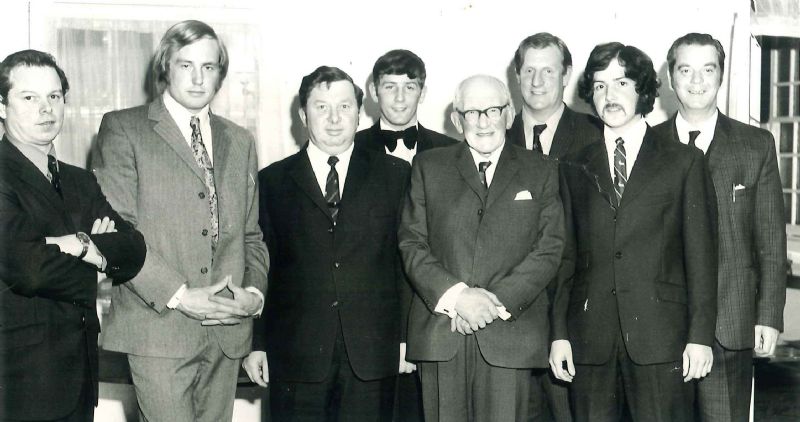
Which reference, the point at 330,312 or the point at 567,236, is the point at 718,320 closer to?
the point at 567,236

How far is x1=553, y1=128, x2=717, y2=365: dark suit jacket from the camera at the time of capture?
3.27 m

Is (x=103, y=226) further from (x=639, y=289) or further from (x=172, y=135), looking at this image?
(x=639, y=289)

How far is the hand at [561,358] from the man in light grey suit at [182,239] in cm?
125

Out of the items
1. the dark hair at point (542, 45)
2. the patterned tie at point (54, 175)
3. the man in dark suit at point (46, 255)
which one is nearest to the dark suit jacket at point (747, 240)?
the dark hair at point (542, 45)

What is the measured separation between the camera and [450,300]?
3209mm

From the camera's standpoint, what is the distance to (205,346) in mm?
3320

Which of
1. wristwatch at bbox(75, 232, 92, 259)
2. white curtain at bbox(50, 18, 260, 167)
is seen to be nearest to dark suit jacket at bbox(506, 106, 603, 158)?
white curtain at bbox(50, 18, 260, 167)

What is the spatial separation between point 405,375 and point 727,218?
1615mm

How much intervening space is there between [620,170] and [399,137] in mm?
1176

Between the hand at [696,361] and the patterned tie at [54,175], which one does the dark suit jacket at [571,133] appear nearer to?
the hand at [696,361]

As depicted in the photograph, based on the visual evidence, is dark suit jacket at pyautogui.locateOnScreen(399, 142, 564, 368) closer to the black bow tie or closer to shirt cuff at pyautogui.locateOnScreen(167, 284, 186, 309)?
the black bow tie

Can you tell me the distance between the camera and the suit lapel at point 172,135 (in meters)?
3.28

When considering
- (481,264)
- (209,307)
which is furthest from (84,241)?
(481,264)

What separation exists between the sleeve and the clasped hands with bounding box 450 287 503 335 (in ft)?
4.20
